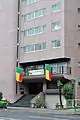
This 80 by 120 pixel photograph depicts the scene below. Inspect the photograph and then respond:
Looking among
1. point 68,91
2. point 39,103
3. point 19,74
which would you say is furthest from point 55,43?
point 39,103

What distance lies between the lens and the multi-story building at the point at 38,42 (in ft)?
168

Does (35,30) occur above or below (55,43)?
above

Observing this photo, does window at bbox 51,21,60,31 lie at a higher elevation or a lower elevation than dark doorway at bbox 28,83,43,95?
higher

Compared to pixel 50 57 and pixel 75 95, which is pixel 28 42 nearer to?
pixel 50 57

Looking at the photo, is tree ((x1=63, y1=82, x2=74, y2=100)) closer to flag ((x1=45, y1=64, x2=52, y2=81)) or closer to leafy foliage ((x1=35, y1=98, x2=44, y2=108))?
leafy foliage ((x1=35, y1=98, x2=44, y2=108))

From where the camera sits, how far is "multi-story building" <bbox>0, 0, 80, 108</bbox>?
51250mm

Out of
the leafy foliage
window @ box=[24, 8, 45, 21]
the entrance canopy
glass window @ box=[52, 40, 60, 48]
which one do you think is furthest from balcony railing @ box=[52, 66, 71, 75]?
window @ box=[24, 8, 45, 21]

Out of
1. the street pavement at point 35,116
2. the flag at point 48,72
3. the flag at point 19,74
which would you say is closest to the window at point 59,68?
the flag at point 48,72

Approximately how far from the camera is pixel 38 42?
5512 cm

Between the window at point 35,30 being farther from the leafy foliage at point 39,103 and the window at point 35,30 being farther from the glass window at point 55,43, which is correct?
the leafy foliage at point 39,103

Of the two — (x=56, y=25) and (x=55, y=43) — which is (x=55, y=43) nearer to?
(x=55, y=43)

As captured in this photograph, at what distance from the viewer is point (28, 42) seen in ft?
187

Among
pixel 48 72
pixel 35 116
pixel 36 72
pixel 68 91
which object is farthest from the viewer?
pixel 36 72

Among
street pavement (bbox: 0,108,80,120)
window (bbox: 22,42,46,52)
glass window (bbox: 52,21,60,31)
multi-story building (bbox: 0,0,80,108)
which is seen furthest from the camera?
window (bbox: 22,42,46,52)
